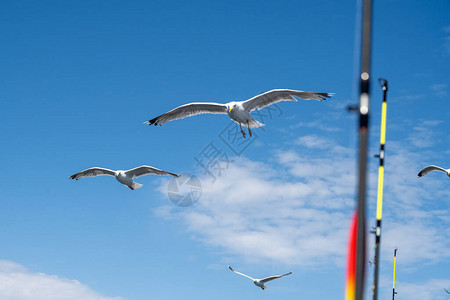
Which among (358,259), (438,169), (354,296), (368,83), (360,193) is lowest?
(354,296)

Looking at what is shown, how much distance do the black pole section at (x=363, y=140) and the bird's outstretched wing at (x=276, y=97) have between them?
1755 cm

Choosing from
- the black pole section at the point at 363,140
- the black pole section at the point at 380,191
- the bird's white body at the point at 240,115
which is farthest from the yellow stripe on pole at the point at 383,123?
the bird's white body at the point at 240,115

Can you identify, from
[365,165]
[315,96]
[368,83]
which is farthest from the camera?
[315,96]

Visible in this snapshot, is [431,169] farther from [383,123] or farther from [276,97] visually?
[383,123]

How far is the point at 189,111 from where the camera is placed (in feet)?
85.3

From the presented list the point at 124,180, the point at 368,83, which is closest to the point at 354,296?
the point at 368,83

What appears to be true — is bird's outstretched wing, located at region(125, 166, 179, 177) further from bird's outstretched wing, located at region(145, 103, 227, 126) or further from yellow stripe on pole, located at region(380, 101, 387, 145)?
yellow stripe on pole, located at region(380, 101, 387, 145)

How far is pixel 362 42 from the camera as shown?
4.87 meters

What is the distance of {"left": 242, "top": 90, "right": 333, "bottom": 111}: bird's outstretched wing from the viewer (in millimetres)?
22422

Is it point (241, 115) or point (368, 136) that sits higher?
point (241, 115)

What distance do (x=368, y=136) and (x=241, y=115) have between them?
18769 millimetres

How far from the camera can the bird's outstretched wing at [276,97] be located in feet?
73.6

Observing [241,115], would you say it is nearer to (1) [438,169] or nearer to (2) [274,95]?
(2) [274,95]

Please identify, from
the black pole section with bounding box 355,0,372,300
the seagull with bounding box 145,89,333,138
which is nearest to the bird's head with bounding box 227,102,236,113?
the seagull with bounding box 145,89,333,138
